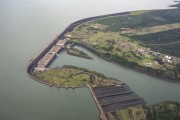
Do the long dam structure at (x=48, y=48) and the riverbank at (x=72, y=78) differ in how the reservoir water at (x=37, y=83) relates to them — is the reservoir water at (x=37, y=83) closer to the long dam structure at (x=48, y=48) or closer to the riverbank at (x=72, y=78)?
the long dam structure at (x=48, y=48)

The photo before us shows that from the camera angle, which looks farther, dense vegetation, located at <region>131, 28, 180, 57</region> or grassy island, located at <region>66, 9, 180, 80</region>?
dense vegetation, located at <region>131, 28, 180, 57</region>

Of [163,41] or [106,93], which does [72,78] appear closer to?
[106,93]

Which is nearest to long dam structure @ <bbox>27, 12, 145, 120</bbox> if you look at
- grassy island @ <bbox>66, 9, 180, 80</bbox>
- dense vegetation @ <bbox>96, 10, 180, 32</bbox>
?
grassy island @ <bbox>66, 9, 180, 80</bbox>

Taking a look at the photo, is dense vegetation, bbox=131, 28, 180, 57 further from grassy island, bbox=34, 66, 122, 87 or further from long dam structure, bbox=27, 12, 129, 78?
grassy island, bbox=34, 66, 122, 87

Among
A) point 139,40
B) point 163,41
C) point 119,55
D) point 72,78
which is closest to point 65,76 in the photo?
point 72,78

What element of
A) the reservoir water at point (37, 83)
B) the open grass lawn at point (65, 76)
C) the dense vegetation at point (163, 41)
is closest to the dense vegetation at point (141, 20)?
the dense vegetation at point (163, 41)

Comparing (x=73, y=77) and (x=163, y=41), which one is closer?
(x=73, y=77)
